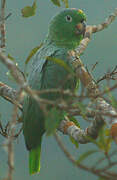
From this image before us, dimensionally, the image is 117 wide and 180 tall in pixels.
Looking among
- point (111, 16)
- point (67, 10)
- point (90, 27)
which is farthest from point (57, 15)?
point (111, 16)

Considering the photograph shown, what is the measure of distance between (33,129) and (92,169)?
1.29m

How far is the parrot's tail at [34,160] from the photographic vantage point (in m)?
2.02

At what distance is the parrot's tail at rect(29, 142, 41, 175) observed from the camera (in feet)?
6.61

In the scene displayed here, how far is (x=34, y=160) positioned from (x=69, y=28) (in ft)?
3.29

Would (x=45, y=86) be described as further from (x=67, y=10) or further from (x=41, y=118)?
(x=67, y=10)

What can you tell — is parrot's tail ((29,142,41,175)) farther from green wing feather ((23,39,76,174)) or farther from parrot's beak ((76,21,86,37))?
parrot's beak ((76,21,86,37))

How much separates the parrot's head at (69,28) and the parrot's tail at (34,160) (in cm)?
79

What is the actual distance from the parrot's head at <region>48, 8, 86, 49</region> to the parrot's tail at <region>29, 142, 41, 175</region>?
2.60 feet

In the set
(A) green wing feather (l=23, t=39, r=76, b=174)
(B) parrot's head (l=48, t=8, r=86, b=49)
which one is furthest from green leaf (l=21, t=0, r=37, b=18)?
(B) parrot's head (l=48, t=8, r=86, b=49)

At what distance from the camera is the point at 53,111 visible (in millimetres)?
702

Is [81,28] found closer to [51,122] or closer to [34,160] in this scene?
[34,160]

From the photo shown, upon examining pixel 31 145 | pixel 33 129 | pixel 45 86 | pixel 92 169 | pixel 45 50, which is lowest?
pixel 31 145

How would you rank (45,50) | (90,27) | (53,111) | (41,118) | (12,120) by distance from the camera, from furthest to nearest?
(90,27) < (45,50) < (41,118) < (53,111) < (12,120)

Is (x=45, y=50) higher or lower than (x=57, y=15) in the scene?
lower
